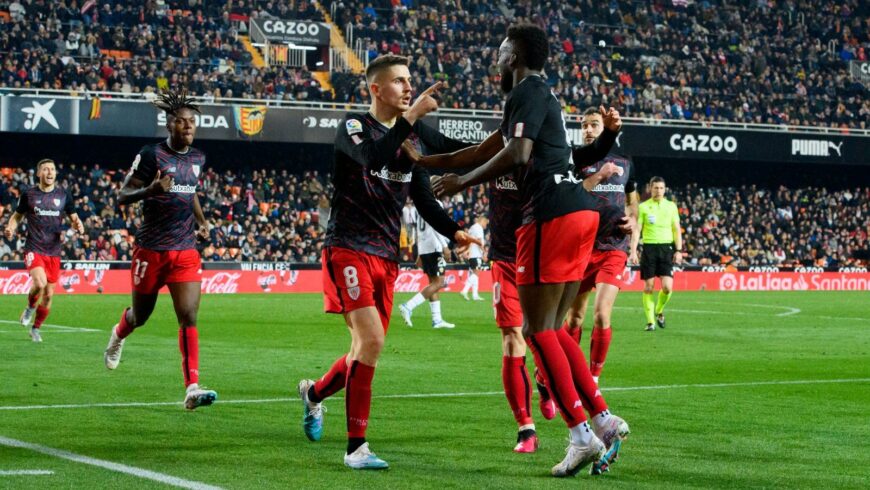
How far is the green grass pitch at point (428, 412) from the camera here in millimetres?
6660

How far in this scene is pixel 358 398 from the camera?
705 cm

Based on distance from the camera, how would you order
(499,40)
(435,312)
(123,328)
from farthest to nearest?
(499,40) → (435,312) → (123,328)

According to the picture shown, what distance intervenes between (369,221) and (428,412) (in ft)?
8.38

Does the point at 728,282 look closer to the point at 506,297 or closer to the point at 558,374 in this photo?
the point at 506,297

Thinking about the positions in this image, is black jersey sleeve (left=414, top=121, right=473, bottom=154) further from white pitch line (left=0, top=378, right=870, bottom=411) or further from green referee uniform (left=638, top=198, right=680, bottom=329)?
green referee uniform (left=638, top=198, right=680, bottom=329)

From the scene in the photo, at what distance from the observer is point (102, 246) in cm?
3512

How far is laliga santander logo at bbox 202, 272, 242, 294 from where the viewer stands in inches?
1353

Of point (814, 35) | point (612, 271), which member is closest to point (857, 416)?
point (612, 271)

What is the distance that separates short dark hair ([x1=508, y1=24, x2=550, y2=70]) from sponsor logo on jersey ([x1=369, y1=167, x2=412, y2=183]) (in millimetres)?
1061

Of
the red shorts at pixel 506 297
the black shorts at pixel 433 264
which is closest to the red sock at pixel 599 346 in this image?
the red shorts at pixel 506 297

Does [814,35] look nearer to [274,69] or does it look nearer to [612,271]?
[274,69]

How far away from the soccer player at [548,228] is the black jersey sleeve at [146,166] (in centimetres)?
415

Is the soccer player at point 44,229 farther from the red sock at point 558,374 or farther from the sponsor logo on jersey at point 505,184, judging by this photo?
the red sock at point 558,374

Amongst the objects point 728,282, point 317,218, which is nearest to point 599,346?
point 317,218
